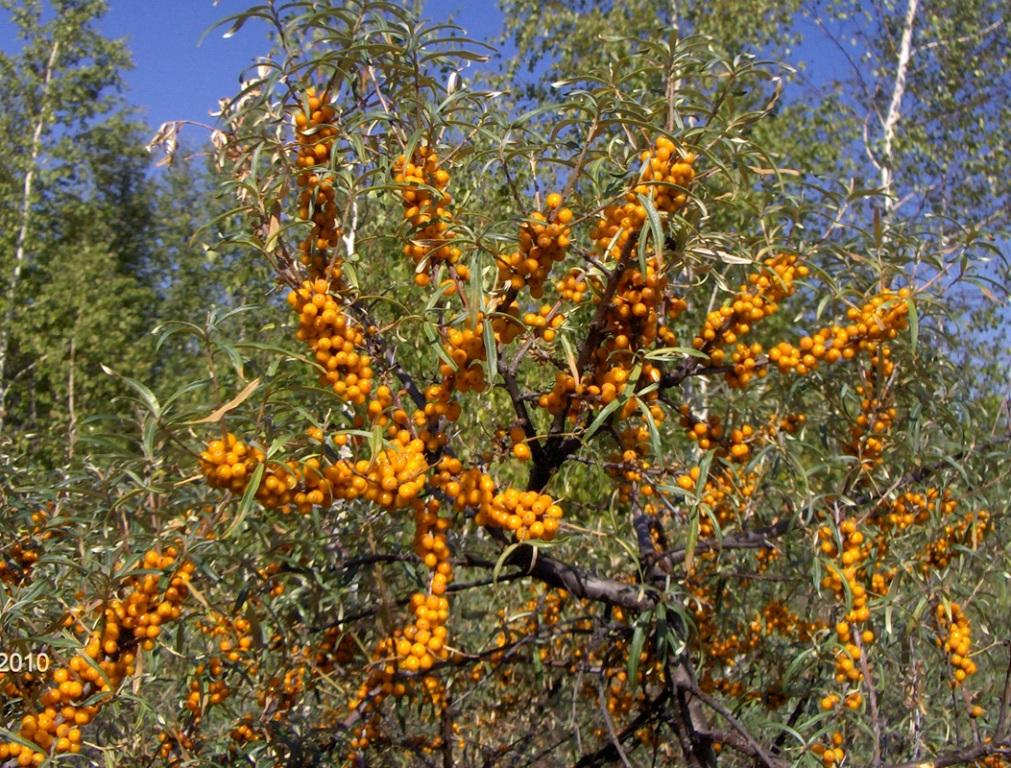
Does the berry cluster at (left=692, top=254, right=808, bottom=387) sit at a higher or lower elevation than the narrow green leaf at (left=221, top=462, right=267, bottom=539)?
higher

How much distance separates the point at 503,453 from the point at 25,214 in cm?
1187

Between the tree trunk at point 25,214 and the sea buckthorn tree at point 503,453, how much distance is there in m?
10.3

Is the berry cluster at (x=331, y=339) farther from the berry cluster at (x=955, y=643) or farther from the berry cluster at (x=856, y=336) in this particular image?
the berry cluster at (x=955, y=643)

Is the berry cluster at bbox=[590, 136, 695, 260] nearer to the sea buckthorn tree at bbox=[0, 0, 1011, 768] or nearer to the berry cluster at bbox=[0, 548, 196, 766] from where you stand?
the sea buckthorn tree at bbox=[0, 0, 1011, 768]

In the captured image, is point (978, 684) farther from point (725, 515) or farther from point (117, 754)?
point (117, 754)

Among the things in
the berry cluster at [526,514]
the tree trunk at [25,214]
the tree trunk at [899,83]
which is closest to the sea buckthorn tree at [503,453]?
the berry cluster at [526,514]

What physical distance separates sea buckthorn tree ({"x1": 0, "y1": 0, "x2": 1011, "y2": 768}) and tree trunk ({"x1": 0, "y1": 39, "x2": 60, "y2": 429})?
10.3 meters

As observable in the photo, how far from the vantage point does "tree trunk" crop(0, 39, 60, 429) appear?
1084cm

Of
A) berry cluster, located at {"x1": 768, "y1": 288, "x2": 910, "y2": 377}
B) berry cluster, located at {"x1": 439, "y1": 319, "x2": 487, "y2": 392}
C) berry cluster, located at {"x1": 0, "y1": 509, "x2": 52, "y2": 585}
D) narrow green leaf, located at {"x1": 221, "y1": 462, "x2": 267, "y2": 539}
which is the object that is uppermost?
berry cluster, located at {"x1": 768, "y1": 288, "x2": 910, "y2": 377}

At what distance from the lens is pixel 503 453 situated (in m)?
1.36

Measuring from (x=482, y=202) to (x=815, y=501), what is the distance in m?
2.46

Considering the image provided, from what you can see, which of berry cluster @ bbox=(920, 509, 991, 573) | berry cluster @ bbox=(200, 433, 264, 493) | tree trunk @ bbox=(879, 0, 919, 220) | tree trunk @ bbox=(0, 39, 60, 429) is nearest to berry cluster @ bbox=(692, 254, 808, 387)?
berry cluster @ bbox=(920, 509, 991, 573)

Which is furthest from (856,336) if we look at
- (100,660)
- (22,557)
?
(22,557)

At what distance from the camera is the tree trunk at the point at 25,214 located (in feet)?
35.6
